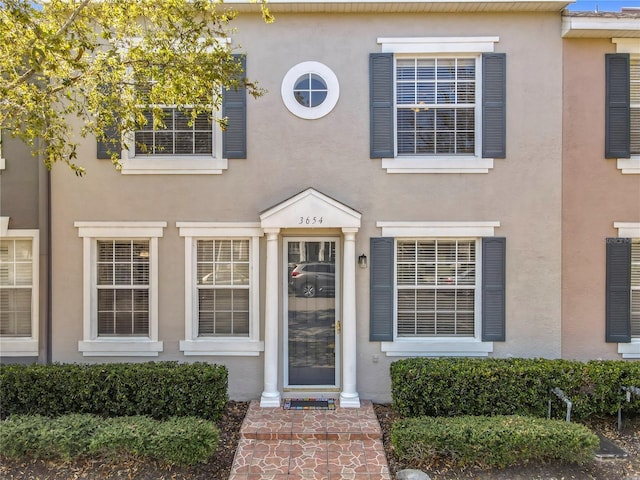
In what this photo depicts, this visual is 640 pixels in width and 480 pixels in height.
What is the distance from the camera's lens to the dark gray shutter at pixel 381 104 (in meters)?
7.16

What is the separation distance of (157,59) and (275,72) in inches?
83.6

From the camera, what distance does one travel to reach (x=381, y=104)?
7.18 metres

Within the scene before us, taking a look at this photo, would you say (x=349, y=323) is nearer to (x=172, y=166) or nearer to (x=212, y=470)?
(x=212, y=470)

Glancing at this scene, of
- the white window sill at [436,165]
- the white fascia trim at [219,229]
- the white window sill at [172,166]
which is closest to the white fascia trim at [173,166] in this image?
the white window sill at [172,166]

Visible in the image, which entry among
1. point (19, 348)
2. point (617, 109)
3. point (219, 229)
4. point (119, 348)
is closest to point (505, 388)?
point (617, 109)

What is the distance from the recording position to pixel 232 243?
7.41 m

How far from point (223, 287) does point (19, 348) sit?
384cm

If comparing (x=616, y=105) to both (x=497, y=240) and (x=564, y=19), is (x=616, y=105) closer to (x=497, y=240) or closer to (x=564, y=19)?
(x=564, y=19)

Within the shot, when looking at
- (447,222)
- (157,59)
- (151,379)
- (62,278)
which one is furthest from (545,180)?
(62,278)

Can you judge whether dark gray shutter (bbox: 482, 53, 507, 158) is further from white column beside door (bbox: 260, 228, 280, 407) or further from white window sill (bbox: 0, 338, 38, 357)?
white window sill (bbox: 0, 338, 38, 357)

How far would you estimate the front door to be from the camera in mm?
7426

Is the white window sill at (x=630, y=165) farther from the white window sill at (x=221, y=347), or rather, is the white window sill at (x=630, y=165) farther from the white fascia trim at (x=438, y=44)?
the white window sill at (x=221, y=347)

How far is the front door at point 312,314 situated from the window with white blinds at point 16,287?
4.77m

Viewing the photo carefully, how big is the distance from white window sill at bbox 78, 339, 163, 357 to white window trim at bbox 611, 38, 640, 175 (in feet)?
29.1
